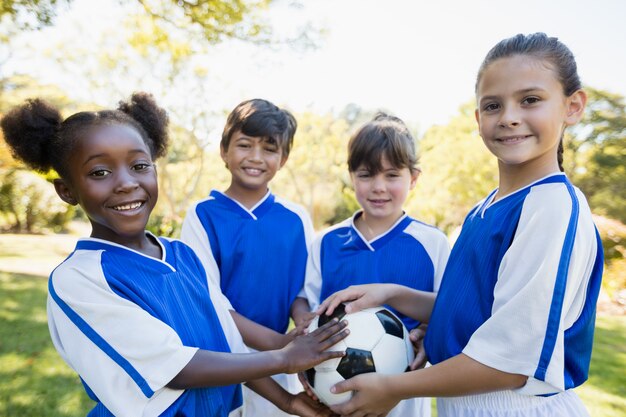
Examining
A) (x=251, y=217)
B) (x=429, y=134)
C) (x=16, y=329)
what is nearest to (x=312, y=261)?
(x=251, y=217)

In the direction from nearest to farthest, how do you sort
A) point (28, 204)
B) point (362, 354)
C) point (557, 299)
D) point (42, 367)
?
point (557, 299) → point (362, 354) → point (42, 367) → point (28, 204)

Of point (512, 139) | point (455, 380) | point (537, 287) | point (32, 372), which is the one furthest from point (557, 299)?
point (32, 372)

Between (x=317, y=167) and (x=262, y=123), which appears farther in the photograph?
(x=317, y=167)

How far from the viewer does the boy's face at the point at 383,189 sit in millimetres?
2496

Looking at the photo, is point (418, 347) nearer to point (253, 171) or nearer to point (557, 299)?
A: point (557, 299)

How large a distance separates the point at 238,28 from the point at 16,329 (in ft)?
16.4

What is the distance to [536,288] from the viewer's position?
1433mm

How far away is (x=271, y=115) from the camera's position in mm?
2814

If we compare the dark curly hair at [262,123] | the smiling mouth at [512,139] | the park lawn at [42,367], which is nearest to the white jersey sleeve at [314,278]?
the dark curly hair at [262,123]

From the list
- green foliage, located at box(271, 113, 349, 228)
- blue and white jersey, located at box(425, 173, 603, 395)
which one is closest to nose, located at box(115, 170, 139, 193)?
blue and white jersey, located at box(425, 173, 603, 395)

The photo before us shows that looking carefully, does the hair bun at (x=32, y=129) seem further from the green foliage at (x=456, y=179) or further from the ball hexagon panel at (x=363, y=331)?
the green foliage at (x=456, y=179)

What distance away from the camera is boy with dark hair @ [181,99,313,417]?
8.68 feet

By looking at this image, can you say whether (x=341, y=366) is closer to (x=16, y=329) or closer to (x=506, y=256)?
(x=506, y=256)

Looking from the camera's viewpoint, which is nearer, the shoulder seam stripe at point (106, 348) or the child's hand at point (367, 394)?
the shoulder seam stripe at point (106, 348)
